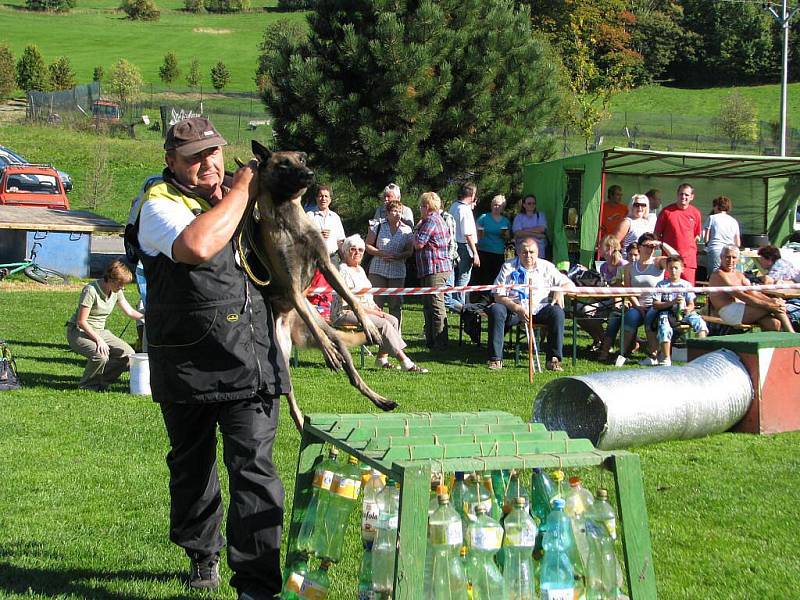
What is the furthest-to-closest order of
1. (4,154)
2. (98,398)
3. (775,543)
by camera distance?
1. (4,154)
2. (98,398)
3. (775,543)

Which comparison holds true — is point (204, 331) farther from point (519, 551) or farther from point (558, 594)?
point (558, 594)

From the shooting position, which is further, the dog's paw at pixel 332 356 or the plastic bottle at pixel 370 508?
the dog's paw at pixel 332 356

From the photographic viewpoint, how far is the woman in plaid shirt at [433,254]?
1100 cm

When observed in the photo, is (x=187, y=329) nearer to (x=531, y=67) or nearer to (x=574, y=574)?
(x=574, y=574)

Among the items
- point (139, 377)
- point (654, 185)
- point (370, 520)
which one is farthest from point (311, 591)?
point (654, 185)

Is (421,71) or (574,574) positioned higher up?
(421,71)

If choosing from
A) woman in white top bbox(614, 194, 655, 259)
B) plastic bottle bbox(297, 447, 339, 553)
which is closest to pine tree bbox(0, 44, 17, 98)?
woman in white top bbox(614, 194, 655, 259)

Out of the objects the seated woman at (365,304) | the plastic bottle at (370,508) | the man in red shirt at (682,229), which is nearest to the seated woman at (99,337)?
the seated woman at (365,304)

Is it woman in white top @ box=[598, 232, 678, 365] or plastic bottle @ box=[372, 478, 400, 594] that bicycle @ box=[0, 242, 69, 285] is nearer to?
woman in white top @ box=[598, 232, 678, 365]

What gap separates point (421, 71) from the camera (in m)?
15.2

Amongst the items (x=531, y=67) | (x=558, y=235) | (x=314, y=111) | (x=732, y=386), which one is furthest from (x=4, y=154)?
(x=732, y=386)

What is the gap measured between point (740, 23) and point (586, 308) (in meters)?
71.6

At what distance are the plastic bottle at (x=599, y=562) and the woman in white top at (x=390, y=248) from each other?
26.3 feet

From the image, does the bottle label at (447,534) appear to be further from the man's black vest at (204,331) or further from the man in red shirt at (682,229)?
the man in red shirt at (682,229)
